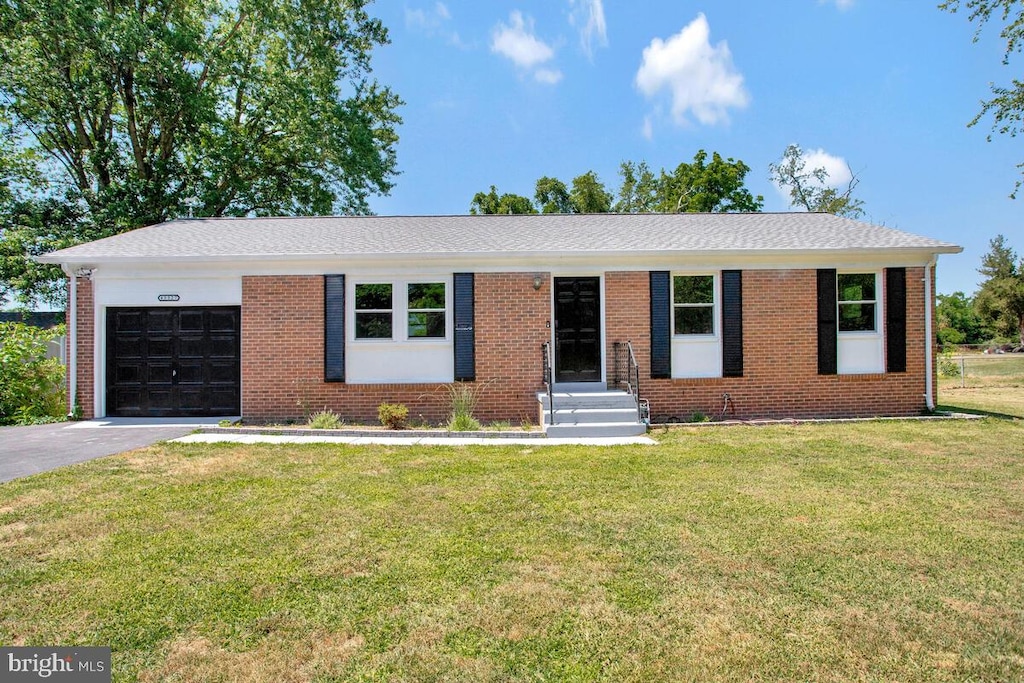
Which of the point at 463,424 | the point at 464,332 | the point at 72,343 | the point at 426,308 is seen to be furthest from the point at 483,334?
the point at 72,343

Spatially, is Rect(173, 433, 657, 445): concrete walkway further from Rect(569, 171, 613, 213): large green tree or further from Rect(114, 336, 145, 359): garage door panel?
Rect(569, 171, 613, 213): large green tree

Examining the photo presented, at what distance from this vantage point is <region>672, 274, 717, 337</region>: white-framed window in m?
10.6

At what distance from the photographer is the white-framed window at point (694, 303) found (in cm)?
1059

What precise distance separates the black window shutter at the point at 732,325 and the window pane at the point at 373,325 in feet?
22.0

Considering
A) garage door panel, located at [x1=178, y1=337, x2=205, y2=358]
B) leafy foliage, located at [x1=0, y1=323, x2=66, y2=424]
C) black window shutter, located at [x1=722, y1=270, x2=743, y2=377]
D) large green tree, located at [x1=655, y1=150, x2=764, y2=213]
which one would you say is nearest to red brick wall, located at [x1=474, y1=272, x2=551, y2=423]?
black window shutter, located at [x1=722, y1=270, x2=743, y2=377]

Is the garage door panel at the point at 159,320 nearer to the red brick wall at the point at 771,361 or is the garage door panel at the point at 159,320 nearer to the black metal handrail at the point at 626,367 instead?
the red brick wall at the point at 771,361

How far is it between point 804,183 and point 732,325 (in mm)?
31862

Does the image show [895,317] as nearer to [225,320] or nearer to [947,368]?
[225,320]

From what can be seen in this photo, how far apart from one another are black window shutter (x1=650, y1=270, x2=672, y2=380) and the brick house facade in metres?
0.04

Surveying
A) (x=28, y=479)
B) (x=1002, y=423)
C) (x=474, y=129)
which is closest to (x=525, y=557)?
(x=28, y=479)

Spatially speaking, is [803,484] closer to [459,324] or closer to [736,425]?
[736,425]

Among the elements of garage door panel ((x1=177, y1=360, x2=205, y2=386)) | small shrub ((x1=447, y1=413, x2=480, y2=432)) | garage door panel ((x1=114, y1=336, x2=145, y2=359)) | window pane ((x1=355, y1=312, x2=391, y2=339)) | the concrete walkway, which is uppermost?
window pane ((x1=355, y1=312, x2=391, y2=339))

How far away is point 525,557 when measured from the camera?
392 centimetres

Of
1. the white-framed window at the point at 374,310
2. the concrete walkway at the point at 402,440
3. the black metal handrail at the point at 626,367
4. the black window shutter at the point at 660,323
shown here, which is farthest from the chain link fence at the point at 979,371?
the white-framed window at the point at 374,310
